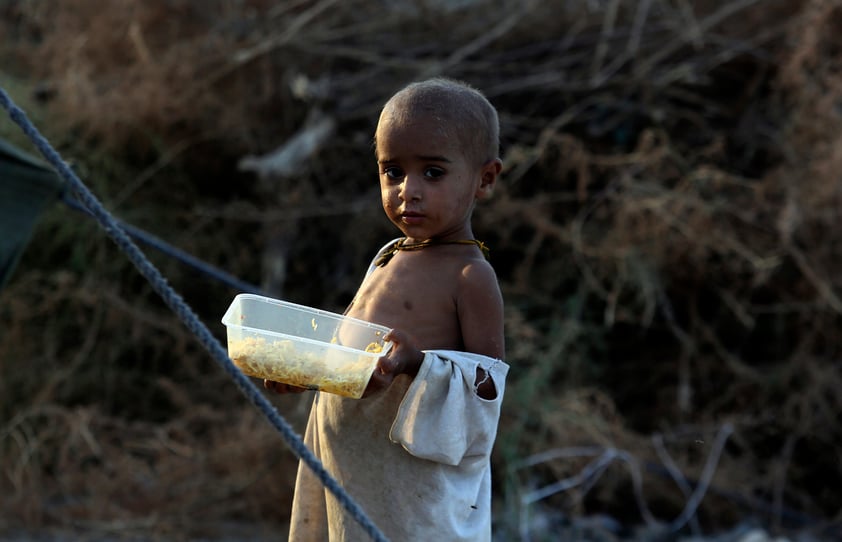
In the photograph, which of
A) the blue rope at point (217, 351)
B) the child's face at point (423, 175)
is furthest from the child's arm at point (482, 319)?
the blue rope at point (217, 351)

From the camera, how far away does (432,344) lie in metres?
1.69

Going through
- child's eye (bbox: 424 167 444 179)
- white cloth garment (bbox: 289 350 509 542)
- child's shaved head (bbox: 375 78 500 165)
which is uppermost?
child's shaved head (bbox: 375 78 500 165)

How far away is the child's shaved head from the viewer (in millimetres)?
1667

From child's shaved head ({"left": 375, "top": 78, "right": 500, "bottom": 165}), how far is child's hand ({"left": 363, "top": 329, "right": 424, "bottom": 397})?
0.34 metres

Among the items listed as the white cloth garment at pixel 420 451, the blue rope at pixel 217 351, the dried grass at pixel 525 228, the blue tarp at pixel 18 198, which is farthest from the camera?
the dried grass at pixel 525 228

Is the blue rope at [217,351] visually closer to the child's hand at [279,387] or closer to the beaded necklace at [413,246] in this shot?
the child's hand at [279,387]

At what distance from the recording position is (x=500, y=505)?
12.9 feet

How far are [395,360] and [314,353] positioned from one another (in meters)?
0.12

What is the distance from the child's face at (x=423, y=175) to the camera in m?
1.66

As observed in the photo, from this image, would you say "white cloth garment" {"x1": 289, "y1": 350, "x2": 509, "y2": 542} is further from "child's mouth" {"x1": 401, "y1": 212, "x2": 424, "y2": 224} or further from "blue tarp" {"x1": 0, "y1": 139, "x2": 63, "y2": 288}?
"blue tarp" {"x1": 0, "y1": 139, "x2": 63, "y2": 288}

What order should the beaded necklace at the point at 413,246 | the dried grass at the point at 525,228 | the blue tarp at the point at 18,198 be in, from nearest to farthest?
the beaded necklace at the point at 413,246
the blue tarp at the point at 18,198
the dried grass at the point at 525,228

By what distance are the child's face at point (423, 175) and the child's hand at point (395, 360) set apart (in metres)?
0.21

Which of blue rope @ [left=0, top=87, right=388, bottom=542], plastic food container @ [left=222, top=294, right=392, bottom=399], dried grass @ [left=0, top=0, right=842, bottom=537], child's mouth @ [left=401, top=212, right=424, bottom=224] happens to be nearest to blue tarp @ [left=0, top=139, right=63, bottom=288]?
dried grass @ [left=0, top=0, right=842, bottom=537]

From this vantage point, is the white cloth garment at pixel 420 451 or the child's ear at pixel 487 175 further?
the child's ear at pixel 487 175
